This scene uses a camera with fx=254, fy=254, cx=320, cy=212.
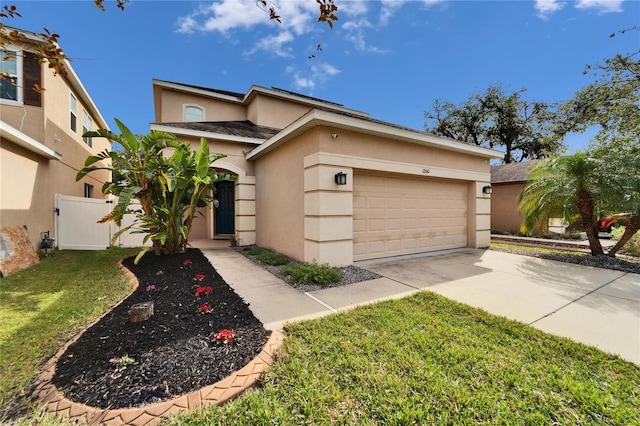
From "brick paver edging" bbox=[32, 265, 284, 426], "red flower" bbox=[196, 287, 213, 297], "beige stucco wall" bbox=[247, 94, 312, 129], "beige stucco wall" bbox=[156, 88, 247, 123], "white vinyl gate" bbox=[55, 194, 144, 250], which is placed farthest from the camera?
"beige stucco wall" bbox=[247, 94, 312, 129]

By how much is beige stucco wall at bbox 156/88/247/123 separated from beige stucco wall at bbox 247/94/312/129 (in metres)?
0.77

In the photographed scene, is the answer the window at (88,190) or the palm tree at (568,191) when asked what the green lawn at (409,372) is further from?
the window at (88,190)

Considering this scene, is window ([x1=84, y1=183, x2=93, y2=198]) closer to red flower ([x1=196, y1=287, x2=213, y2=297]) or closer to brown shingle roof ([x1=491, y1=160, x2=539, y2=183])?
red flower ([x1=196, y1=287, x2=213, y2=297])

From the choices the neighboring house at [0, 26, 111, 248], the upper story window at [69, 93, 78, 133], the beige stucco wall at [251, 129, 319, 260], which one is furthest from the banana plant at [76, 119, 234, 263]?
the upper story window at [69, 93, 78, 133]

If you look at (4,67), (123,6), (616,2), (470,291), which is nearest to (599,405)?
(470,291)

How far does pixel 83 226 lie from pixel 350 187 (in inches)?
359

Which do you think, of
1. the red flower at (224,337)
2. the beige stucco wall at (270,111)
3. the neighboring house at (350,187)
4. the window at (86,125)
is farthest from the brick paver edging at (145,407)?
the window at (86,125)

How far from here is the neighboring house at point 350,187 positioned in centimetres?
588

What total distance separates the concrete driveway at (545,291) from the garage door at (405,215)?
1.94 ft

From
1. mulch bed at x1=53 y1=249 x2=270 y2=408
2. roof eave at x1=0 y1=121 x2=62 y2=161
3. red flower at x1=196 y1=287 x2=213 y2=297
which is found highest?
roof eave at x1=0 y1=121 x2=62 y2=161

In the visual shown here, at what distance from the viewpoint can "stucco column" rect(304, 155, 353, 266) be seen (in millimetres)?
5754

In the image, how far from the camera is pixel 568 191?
6.78 meters

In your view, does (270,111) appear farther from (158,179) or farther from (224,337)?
(224,337)

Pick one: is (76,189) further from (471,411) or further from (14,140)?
(471,411)
